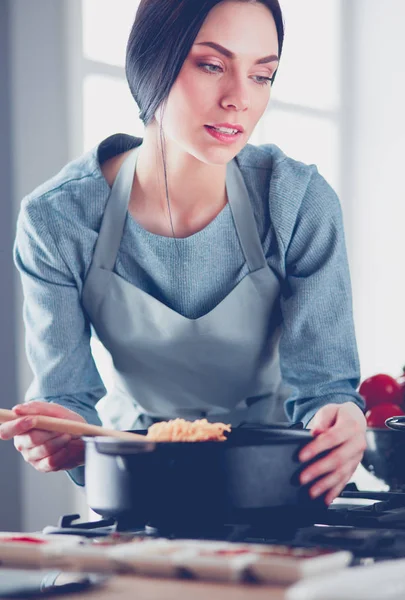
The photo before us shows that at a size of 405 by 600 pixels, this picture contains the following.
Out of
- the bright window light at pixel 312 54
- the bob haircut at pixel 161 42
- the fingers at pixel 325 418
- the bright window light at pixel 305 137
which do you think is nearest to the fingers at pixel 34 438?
the fingers at pixel 325 418

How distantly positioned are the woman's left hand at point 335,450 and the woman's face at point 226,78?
0.41 meters

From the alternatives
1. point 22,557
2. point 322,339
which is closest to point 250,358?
point 322,339

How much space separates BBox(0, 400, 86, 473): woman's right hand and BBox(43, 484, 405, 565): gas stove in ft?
0.53

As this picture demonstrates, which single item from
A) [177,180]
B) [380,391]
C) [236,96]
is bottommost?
[380,391]

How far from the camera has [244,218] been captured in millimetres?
1419

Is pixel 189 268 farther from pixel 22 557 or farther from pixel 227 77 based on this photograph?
pixel 22 557

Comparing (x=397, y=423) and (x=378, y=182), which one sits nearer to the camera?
(x=397, y=423)

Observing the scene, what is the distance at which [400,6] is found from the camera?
3891mm

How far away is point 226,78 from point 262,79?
6 cm

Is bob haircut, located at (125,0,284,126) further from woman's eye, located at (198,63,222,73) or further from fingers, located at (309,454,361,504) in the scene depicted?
fingers, located at (309,454,361,504)

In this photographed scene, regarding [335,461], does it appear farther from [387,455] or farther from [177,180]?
[177,180]

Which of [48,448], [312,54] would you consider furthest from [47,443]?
[312,54]

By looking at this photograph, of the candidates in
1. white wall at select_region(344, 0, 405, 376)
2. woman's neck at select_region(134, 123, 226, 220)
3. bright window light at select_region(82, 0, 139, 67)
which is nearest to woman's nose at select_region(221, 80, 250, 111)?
woman's neck at select_region(134, 123, 226, 220)

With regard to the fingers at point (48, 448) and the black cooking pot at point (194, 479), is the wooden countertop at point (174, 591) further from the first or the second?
the fingers at point (48, 448)
